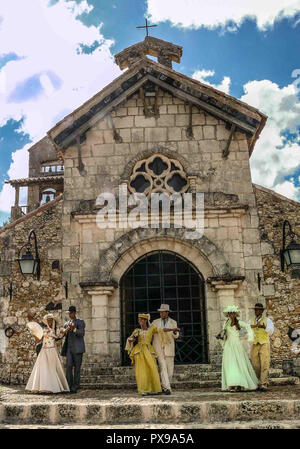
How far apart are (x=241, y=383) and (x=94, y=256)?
13.2 ft

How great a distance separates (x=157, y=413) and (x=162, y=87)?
7.37 metres

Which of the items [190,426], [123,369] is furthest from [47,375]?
[190,426]

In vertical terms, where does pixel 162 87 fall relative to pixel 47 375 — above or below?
above

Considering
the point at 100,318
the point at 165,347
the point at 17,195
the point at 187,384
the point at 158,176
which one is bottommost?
the point at 187,384

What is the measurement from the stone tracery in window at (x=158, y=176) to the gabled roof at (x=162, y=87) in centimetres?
143

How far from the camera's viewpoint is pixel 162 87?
11031mm

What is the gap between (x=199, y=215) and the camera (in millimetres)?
10281

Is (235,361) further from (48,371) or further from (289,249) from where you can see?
(48,371)

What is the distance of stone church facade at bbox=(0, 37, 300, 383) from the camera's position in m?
9.89

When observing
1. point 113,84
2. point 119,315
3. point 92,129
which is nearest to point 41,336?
Answer: point 119,315

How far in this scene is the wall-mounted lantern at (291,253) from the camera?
950 centimetres

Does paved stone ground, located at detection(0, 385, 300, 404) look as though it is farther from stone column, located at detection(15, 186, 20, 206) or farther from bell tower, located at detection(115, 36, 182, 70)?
stone column, located at detection(15, 186, 20, 206)
